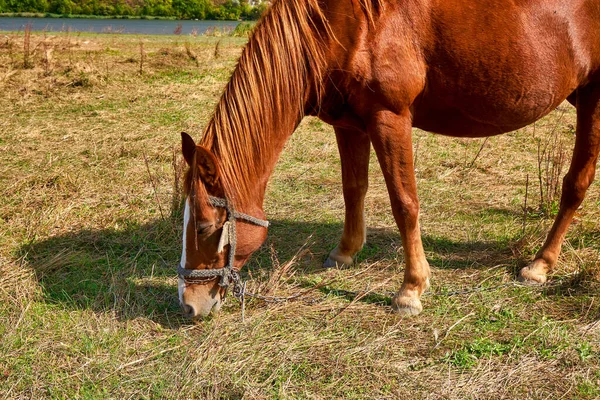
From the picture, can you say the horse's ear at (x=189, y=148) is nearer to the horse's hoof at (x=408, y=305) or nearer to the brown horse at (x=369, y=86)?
the brown horse at (x=369, y=86)

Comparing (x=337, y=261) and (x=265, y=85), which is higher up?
(x=265, y=85)

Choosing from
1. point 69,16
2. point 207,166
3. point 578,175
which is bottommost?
point 69,16

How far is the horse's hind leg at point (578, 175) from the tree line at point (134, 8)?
2882 cm

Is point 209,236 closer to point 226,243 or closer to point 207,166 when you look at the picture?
point 226,243

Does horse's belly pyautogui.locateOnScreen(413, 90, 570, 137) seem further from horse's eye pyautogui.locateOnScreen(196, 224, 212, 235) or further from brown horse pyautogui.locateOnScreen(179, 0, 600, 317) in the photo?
horse's eye pyautogui.locateOnScreen(196, 224, 212, 235)

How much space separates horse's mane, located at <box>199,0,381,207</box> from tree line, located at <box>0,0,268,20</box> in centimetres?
2900

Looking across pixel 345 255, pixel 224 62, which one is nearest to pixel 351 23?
pixel 345 255

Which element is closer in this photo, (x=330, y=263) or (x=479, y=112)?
(x=479, y=112)

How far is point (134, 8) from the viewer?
35250mm

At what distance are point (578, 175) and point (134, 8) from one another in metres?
36.5

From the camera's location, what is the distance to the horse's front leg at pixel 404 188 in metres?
2.80

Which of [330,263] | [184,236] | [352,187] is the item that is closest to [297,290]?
[330,263]

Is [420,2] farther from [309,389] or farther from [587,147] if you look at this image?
[309,389]

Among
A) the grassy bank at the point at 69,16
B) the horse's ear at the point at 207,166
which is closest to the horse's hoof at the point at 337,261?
the horse's ear at the point at 207,166
